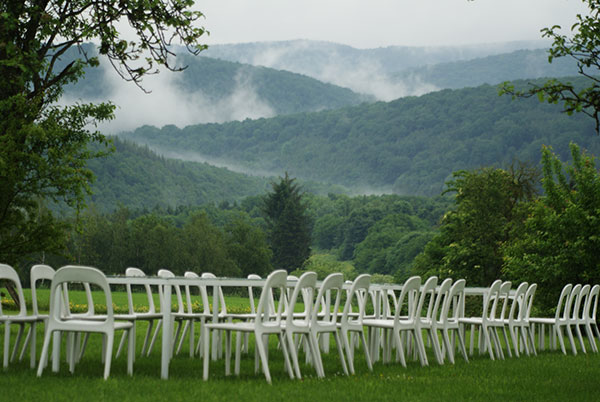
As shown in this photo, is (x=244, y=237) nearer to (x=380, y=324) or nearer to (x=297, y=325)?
(x=380, y=324)

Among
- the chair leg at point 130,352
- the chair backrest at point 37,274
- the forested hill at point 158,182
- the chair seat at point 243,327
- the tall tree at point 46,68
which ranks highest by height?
the tall tree at point 46,68

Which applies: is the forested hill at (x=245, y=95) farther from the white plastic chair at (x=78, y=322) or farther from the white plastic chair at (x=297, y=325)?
the white plastic chair at (x=78, y=322)

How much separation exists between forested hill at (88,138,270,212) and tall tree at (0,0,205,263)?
277 ft

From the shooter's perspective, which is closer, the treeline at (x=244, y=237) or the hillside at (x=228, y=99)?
the treeline at (x=244, y=237)

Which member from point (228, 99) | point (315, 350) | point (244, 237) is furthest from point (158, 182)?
point (315, 350)

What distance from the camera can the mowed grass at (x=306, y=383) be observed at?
596 centimetres

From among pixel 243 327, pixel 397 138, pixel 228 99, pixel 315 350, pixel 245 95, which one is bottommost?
pixel 397 138

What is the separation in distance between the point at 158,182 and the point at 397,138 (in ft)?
140

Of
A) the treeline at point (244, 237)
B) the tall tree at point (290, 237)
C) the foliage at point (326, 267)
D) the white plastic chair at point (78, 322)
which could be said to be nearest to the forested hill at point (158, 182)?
the treeline at point (244, 237)

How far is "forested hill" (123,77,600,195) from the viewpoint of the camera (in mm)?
110938

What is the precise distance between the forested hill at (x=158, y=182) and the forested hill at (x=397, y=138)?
1518 cm

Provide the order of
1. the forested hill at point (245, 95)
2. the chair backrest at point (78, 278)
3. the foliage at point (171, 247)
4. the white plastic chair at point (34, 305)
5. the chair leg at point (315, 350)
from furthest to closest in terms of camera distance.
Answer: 1. the forested hill at point (245, 95)
2. the foliage at point (171, 247)
3. the white plastic chair at point (34, 305)
4. the chair leg at point (315, 350)
5. the chair backrest at point (78, 278)

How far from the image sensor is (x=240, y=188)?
123562 millimetres

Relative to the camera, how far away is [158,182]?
116188mm
